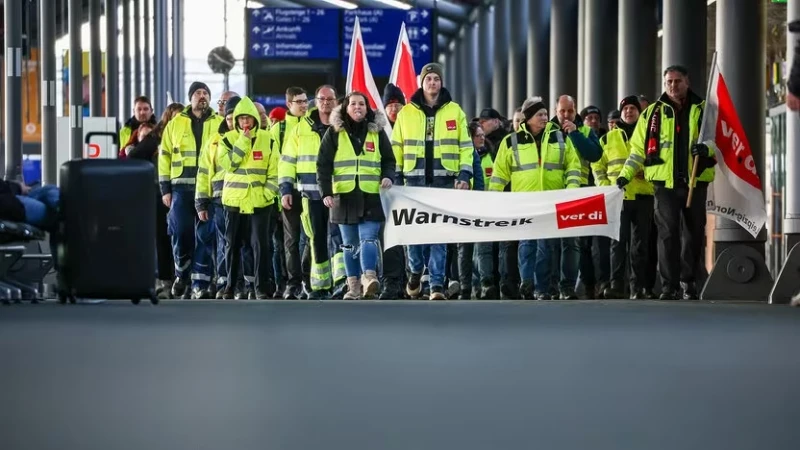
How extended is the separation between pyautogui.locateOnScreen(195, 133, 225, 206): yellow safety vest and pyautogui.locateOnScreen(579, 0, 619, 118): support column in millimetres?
11697

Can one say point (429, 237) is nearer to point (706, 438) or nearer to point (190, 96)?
point (190, 96)

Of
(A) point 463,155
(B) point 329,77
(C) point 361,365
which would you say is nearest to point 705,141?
(A) point 463,155

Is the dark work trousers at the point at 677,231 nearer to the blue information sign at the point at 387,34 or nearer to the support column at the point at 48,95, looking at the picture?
the support column at the point at 48,95

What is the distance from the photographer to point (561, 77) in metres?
35.4

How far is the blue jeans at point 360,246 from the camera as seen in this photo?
55.9 feet

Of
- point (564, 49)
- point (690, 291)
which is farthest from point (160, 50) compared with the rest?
point (690, 291)

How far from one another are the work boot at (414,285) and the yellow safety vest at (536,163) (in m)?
1.17

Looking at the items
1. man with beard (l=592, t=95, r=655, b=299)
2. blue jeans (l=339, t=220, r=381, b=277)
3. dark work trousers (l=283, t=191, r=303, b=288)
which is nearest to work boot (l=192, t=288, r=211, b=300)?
dark work trousers (l=283, t=191, r=303, b=288)

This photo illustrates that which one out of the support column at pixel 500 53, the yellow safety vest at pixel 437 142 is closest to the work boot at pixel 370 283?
the yellow safety vest at pixel 437 142

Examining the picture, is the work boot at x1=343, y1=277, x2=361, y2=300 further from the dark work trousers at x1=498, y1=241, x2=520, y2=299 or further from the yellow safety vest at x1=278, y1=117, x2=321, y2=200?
the dark work trousers at x1=498, y1=241, x2=520, y2=299

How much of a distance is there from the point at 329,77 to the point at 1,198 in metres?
25.4

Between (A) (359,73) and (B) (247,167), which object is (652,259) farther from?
(A) (359,73)

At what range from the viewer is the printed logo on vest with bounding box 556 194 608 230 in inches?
700

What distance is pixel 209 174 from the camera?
18.3 metres
